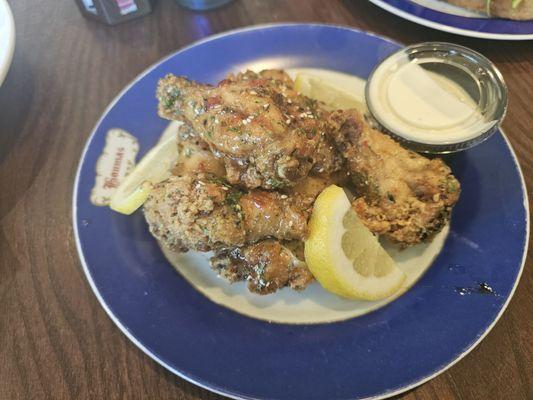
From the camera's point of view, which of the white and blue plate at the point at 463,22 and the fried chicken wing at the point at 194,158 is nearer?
the fried chicken wing at the point at 194,158

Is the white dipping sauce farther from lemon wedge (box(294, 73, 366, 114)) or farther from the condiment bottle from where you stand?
the condiment bottle

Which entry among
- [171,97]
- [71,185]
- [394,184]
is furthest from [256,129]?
[71,185]

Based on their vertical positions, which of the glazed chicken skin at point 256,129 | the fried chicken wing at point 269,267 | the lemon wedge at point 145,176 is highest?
the glazed chicken skin at point 256,129

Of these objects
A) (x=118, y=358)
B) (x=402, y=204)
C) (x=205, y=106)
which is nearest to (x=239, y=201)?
(x=205, y=106)

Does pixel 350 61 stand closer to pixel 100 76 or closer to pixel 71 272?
pixel 100 76

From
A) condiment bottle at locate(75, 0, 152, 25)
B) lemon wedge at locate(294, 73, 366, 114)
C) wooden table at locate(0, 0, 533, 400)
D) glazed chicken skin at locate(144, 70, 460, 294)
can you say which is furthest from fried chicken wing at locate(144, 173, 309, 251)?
condiment bottle at locate(75, 0, 152, 25)

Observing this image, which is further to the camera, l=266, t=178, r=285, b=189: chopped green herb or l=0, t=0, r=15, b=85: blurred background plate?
l=0, t=0, r=15, b=85: blurred background plate

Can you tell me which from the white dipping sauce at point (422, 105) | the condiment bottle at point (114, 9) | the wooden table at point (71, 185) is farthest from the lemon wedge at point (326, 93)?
the condiment bottle at point (114, 9)

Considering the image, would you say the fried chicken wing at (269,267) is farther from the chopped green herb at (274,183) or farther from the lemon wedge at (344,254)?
the chopped green herb at (274,183)
